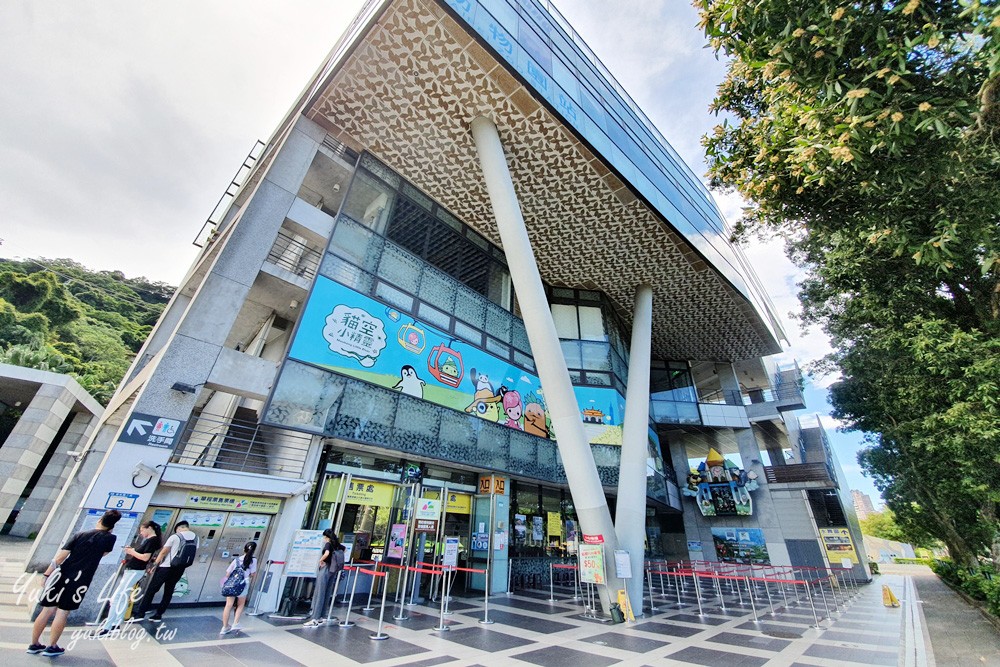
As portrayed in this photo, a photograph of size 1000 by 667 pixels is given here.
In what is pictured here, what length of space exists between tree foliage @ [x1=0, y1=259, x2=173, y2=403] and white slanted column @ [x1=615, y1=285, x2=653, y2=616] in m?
26.6

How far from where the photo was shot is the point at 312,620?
6902 mm

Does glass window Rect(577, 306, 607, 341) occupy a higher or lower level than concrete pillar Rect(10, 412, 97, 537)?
higher

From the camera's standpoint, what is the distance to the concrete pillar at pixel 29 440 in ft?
51.3

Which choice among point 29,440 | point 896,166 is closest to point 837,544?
point 896,166

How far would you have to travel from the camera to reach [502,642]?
20.7ft

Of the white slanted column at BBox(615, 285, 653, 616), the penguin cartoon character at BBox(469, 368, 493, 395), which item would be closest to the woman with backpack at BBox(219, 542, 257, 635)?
the penguin cartoon character at BBox(469, 368, 493, 395)

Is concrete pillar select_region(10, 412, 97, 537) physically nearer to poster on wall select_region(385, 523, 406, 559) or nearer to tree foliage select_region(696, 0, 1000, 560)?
poster on wall select_region(385, 523, 406, 559)

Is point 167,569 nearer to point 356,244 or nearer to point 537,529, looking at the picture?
point 356,244

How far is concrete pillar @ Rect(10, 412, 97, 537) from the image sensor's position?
1692 cm

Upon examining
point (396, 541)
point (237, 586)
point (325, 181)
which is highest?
point (325, 181)

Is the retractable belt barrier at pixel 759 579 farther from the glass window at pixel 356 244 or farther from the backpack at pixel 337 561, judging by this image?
the glass window at pixel 356 244

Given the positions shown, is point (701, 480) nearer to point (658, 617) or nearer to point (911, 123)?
point (658, 617)

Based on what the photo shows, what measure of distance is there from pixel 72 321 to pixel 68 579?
45169 millimetres

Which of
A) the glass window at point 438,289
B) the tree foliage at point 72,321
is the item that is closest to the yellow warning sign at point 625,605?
the glass window at point 438,289
